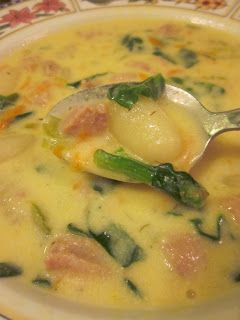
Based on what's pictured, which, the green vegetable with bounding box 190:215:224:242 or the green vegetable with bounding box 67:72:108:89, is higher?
the green vegetable with bounding box 67:72:108:89

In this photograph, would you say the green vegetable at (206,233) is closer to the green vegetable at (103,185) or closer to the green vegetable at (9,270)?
the green vegetable at (103,185)

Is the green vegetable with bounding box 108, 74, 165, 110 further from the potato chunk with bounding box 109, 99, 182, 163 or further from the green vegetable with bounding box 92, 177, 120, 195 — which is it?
the green vegetable with bounding box 92, 177, 120, 195

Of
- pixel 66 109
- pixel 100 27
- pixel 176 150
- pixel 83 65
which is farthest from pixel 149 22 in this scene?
pixel 176 150

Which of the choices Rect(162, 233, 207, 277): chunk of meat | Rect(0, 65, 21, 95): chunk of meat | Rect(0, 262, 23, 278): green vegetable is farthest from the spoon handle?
Rect(0, 65, 21, 95): chunk of meat

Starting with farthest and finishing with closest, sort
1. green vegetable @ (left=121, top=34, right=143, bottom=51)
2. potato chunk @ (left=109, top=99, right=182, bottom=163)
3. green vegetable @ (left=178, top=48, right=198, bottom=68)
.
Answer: green vegetable @ (left=121, top=34, right=143, bottom=51) < green vegetable @ (left=178, top=48, right=198, bottom=68) < potato chunk @ (left=109, top=99, right=182, bottom=163)

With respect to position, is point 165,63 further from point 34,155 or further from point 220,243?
point 220,243

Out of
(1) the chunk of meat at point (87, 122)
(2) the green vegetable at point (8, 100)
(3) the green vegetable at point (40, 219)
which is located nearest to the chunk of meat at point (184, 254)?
(3) the green vegetable at point (40, 219)
